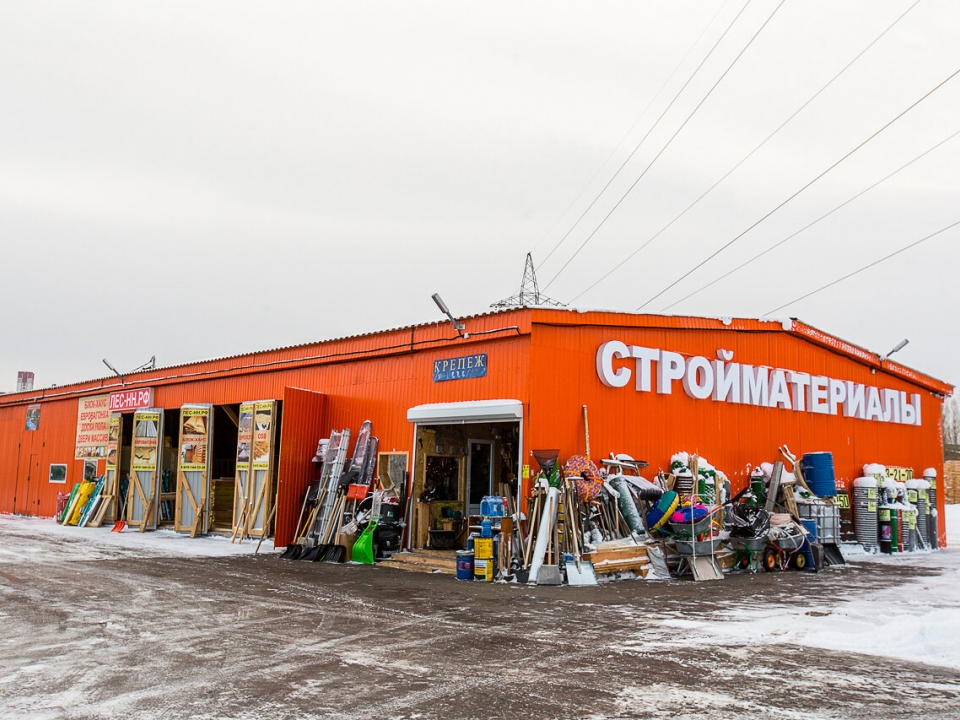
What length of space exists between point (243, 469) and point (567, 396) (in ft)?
31.6

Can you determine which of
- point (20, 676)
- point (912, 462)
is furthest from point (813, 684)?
point (912, 462)

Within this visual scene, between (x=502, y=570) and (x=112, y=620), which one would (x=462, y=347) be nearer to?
(x=502, y=570)

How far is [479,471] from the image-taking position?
713 inches

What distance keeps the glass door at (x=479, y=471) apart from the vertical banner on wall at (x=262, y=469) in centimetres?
546

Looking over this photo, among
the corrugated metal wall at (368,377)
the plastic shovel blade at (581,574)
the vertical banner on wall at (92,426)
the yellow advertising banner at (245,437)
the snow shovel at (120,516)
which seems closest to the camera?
the plastic shovel blade at (581,574)

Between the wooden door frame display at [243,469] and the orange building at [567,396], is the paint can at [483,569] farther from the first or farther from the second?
the wooden door frame display at [243,469]

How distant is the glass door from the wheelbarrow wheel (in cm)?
567

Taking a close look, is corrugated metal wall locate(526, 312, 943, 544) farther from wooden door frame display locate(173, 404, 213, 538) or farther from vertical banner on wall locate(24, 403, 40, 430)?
vertical banner on wall locate(24, 403, 40, 430)

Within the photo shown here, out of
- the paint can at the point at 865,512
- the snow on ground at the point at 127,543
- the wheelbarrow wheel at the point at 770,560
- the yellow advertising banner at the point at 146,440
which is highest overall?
the yellow advertising banner at the point at 146,440

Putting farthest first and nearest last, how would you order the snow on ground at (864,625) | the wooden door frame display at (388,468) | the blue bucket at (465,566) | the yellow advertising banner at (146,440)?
1. the yellow advertising banner at (146,440)
2. the wooden door frame display at (388,468)
3. the blue bucket at (465,566)
4. the snow on ground at (864,625)

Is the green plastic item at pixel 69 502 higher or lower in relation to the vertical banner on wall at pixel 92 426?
lower

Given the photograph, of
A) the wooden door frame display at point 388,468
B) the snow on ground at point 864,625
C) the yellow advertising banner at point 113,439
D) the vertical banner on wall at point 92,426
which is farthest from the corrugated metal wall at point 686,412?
the vertical banner on wall at point 92,426

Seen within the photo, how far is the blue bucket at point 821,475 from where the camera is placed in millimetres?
18141

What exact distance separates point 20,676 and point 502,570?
828 centimetres
